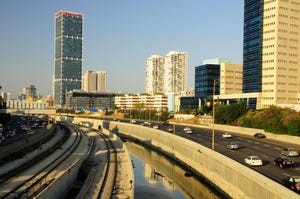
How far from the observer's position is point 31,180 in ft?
161

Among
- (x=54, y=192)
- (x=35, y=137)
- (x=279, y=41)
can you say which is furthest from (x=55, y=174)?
(x=279, y=41)

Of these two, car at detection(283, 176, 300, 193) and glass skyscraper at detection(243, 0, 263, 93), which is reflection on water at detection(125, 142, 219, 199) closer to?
car at detection(283, 176, 300, 193)

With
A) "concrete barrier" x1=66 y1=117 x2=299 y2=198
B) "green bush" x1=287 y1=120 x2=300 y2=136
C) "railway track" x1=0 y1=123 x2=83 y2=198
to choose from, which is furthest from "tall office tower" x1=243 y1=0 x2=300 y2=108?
"railway track" x1=0 y1=123 x2=83 y2=198

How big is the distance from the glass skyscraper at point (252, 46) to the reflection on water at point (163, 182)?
110532 millimetres

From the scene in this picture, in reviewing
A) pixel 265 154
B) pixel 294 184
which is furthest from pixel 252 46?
pixel 294 184

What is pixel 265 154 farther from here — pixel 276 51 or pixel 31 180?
pixel 276 51

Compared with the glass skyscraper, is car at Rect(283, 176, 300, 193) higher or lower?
lower

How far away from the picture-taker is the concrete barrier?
111 feet

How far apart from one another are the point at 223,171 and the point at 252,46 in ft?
491

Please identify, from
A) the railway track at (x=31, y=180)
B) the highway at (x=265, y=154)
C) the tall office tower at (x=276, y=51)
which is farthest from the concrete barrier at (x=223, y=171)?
the tall office tower at (x=276, y=51)

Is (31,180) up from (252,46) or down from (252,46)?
down

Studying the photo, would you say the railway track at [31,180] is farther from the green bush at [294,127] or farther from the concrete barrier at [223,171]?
the green bush at [294,127]

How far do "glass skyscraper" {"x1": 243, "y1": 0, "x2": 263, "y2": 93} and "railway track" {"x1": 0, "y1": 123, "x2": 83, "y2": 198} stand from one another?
444 ft

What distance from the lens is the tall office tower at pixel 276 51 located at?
171m
